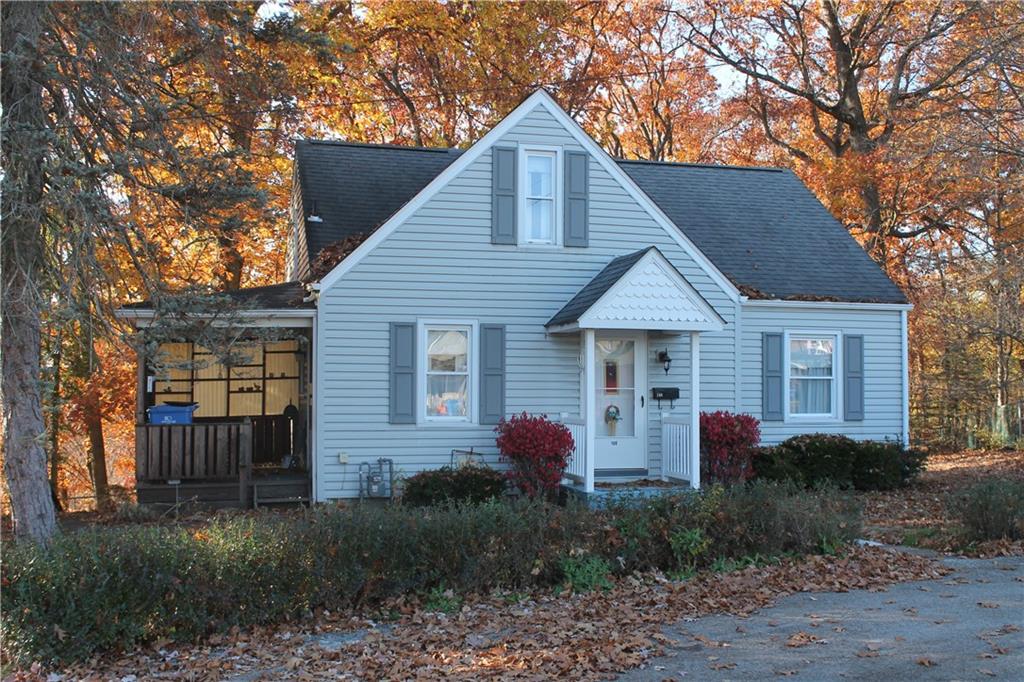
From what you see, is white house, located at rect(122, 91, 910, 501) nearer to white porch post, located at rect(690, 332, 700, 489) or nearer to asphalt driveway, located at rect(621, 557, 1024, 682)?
white porch post, located at rect(690, 332, 700, 489)

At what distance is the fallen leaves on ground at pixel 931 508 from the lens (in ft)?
35.4

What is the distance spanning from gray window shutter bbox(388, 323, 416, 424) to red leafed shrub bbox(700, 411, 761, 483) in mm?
4386

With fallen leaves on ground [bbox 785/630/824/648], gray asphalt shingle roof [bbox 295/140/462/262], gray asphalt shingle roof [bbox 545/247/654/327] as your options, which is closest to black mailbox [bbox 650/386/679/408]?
gray asphalt shingle roof [bbox 545/247/654/327]

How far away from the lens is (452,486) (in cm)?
1305

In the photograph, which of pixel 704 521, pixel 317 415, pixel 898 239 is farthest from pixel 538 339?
pixel 898 239

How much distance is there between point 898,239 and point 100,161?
2487 centimetres

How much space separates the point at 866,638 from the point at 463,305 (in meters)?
8.34

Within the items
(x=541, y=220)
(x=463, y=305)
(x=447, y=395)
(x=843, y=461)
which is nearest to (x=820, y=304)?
(x=843, y=461)

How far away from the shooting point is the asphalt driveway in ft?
21.0

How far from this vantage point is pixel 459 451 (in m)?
14.0

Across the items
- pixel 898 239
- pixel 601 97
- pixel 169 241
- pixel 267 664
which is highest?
pixel 601 97

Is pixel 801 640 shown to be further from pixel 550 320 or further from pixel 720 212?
pixel 720 212

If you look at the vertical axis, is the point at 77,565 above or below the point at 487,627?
above

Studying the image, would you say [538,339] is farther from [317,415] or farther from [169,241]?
[169,241]
